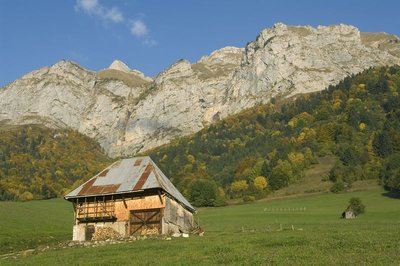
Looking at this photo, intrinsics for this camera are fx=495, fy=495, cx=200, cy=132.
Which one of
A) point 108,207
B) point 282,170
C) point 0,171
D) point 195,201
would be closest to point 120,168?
point 108,207

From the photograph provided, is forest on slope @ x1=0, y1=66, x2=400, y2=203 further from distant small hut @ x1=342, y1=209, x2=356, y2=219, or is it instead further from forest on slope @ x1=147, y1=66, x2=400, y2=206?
distant small hut @ x1=342, y1=209, x2=356, y2=219

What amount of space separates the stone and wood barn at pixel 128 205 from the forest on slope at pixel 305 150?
195 ft

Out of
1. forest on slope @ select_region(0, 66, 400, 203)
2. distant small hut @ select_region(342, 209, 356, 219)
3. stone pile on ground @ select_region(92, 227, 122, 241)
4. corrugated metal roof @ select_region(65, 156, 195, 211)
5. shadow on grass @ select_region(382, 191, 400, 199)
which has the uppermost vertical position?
forest on slope @ select_region(0, 66, 400, 203)

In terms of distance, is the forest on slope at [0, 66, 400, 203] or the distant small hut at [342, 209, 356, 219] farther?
the forest on slope at [0, 66, 400, 203]

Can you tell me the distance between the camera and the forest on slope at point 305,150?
116 m

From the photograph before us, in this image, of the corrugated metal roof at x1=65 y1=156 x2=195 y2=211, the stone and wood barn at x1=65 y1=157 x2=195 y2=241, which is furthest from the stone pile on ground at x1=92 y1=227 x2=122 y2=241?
the corrugated metal roof at x1=65 y1=156 x2=195 y2=211

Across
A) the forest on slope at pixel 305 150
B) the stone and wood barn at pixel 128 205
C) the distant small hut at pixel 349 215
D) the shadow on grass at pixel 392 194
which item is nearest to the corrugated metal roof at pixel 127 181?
the stone and wood barn at pixel 128 205

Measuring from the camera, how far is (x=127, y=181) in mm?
44875

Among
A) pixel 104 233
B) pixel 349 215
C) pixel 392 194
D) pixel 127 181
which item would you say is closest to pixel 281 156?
pixel 392 194

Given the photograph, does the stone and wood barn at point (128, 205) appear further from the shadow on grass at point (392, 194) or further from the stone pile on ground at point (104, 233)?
the shadow on grass at point (392, 194)

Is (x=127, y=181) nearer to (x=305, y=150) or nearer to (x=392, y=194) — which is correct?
(x=392, y=194)

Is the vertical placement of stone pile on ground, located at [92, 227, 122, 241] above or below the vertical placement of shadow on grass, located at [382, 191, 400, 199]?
below

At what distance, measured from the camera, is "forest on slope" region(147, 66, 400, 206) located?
11588 centimetres

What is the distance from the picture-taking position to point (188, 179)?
5281 inches
